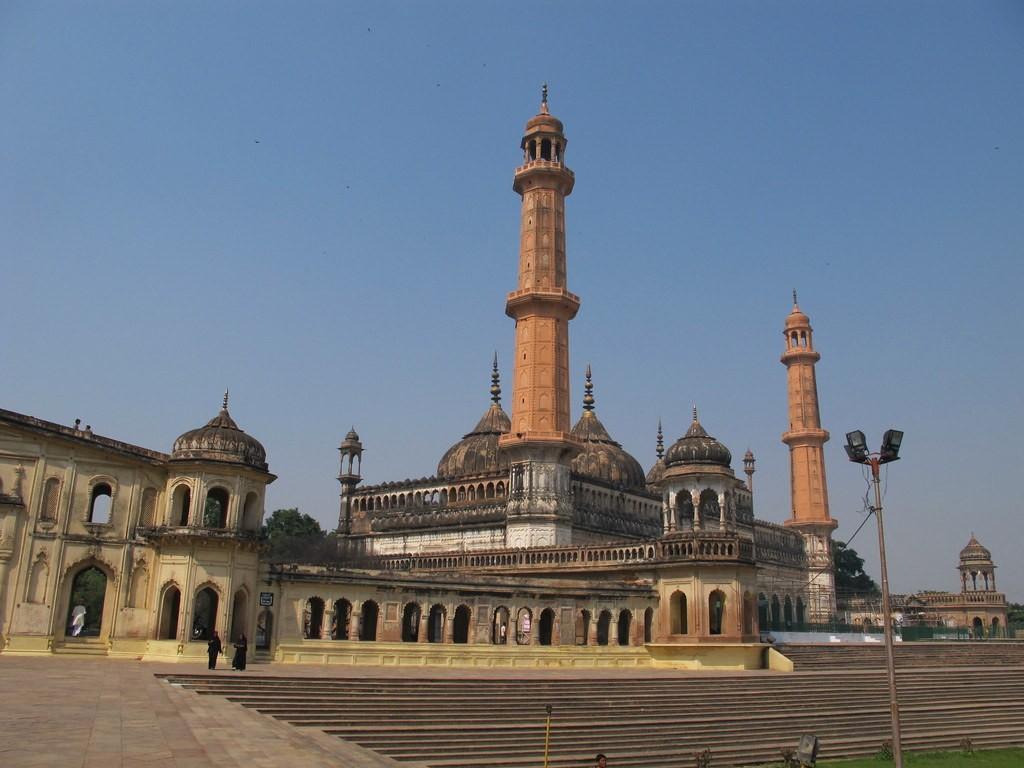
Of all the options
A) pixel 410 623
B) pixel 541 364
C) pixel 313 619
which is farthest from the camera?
pixel 541 364

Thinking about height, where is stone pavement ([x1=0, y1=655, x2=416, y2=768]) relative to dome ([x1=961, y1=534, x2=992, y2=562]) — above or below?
below

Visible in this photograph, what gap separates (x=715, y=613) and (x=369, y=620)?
39.9 feet

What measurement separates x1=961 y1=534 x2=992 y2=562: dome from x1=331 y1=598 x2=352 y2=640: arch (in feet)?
190

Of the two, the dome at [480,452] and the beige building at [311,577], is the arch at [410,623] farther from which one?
the dome at [480,452]

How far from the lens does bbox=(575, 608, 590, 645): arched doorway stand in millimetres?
33750

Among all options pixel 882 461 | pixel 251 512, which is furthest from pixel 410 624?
pixel 882 461

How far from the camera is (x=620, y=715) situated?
67.7ft

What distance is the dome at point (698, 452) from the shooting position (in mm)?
36750

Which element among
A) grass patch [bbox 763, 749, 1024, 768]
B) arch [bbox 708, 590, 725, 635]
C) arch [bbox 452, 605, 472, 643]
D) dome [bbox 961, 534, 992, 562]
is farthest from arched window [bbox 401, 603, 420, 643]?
dome [bbox 961, 534, 992, 562]

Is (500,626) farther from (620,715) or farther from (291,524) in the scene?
(291,524)

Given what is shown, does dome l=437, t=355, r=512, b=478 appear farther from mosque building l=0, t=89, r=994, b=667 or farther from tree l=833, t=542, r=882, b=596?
tree l=833, t=542, r=882, b=596

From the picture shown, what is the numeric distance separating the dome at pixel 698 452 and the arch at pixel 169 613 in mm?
19481

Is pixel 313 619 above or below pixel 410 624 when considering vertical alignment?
above

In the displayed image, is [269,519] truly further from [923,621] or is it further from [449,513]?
[923,621]
